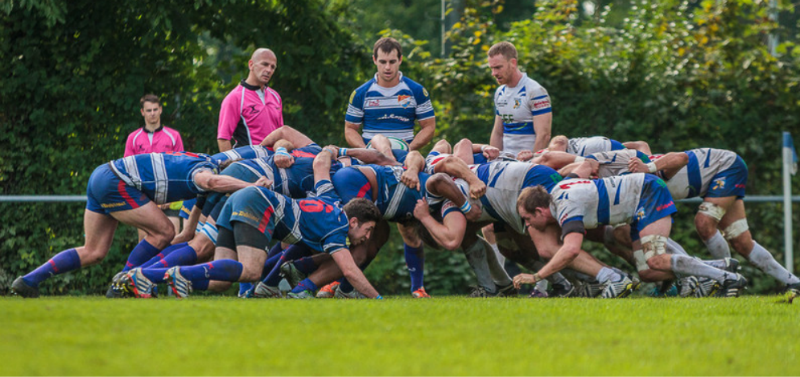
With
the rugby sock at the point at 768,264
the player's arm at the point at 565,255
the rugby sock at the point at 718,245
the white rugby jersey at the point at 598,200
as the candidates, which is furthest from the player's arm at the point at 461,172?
the rugby sock at the point at 768,264

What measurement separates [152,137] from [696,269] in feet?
18.4

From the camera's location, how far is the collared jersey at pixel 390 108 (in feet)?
31.7

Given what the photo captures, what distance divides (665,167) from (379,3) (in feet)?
79.8

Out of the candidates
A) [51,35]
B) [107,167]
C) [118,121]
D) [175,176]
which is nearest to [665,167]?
[175,176]

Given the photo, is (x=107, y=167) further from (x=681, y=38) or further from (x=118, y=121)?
(x=681, y=38)

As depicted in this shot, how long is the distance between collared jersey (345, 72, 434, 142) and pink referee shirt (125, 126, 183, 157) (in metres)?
1.87

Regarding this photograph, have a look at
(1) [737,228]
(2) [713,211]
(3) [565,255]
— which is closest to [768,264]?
(1) [737,228]

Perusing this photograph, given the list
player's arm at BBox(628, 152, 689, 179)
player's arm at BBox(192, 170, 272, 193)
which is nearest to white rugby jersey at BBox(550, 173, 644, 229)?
player's arm at BBox(628, 152, 689, 179)

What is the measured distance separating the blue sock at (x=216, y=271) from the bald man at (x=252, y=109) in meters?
2.51

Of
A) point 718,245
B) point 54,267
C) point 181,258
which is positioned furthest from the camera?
point 718,245

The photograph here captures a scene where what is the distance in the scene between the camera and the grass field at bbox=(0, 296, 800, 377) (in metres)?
3.75

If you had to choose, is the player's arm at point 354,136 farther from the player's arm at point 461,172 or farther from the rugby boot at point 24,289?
the rugby boot at point 24,289

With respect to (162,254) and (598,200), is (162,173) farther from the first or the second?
(598,200)

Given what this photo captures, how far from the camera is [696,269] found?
26.4ft
